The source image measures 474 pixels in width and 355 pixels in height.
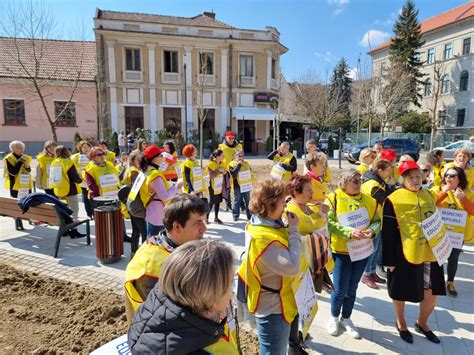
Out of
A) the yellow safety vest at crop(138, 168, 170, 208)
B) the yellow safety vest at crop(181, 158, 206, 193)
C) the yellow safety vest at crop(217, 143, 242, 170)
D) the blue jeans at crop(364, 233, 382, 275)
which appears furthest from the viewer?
the yellow safety vest at crop(217, 143, 242, 170)

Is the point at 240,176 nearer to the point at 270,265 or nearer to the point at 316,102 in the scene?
the point at 270,265

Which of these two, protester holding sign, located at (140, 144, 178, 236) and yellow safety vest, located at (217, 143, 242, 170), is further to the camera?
yellow safety vest, located at (217, 143, 242, 170)

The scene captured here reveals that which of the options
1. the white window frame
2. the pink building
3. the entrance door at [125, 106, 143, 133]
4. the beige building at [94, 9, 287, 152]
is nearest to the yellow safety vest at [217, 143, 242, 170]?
the beige building at [94, 9, 287, 152]

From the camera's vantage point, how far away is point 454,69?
150 feet

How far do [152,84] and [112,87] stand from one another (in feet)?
10.4

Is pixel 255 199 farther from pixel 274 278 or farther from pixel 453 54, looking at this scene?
pixel 453 54

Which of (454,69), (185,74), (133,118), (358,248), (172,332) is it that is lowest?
(358,248)

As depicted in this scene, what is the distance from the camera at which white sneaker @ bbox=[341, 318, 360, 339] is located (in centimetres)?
350

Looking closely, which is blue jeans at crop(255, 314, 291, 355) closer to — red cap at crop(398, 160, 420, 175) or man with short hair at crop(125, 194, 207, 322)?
man with short hair at crop(125, 194, 207, 322)

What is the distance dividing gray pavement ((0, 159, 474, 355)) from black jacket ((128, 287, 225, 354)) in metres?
2.44

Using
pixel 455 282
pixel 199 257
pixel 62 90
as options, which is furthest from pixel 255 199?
pixel 62 90

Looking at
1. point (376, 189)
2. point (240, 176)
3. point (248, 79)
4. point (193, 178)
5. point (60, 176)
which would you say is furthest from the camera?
point (248, 79)

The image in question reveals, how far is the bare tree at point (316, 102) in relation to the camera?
107ft

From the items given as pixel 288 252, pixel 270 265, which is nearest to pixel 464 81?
pixel 288 252
